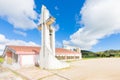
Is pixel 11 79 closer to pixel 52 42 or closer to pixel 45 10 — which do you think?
pixel 52 42

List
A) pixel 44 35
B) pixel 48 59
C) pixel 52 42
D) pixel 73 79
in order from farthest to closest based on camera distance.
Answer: pixel 52 42, pixel 44 35, pixel 48 59, pixel 73 79

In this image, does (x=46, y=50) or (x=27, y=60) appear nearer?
(x=46, y=50)

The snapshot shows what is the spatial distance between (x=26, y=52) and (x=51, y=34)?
4.59 metres

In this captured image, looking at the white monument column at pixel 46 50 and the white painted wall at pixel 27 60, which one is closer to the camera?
the white monument column at pixel 46 50

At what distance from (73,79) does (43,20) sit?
353 inches

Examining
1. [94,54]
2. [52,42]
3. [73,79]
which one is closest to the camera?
[73,79]

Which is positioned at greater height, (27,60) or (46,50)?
(46,50)

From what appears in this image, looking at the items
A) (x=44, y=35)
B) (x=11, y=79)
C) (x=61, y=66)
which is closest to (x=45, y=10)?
(x=44, y=35)

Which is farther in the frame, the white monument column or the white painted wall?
the white painted wall

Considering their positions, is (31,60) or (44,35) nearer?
(44,35)

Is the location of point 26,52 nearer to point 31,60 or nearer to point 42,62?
point 31,60

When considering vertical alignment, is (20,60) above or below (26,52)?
below

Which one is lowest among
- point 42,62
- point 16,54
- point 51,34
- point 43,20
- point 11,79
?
point 11,79

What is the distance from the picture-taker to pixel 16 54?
58.9 feet
